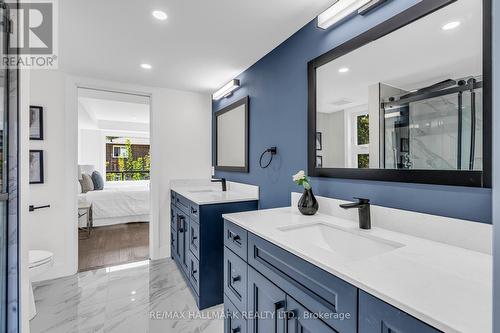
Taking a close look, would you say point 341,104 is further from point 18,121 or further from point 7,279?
point 7,279

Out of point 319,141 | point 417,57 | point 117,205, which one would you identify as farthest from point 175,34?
point 117,205

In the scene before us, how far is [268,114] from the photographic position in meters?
2.20

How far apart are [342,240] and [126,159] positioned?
7314 mm

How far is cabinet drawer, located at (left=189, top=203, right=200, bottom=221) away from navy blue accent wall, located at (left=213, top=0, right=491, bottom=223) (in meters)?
0.60

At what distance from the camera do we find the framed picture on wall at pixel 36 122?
2516 millimetres

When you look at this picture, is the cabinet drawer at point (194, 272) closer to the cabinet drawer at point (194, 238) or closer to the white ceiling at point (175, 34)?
the cabinet drawer at point (194, 238)

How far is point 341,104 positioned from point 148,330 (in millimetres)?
2083

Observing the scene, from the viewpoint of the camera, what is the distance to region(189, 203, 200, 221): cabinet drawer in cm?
205

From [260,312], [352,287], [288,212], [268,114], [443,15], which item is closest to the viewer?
[352,287]

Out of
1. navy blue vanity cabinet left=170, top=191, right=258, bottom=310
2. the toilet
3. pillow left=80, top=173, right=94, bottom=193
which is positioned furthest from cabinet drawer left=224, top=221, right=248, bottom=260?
pillow left=80, top=173, right=94, bottom=193

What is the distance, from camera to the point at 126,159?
23.8 ft

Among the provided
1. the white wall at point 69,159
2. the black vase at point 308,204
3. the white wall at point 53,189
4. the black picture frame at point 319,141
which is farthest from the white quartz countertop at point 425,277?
the white wall at point 53,189

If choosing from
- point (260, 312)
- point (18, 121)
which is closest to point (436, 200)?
point (260, 312)

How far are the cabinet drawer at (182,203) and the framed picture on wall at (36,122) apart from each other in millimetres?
1541
